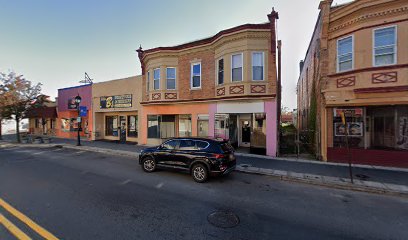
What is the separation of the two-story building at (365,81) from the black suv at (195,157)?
684cm

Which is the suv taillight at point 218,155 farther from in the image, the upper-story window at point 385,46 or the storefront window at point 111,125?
the storefront window at point 111,125

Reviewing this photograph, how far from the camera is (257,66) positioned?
12.0m

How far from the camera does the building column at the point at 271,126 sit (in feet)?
38.2

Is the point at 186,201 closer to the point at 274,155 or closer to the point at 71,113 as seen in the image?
the point at 274,155

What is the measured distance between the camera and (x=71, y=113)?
76.0 feet

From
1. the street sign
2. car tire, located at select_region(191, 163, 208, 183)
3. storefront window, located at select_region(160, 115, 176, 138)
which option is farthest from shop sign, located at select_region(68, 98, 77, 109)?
car tire, located at select_region(191, 163, 208, 183)

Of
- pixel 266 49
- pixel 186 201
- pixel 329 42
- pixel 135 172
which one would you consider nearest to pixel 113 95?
pixel 135 172

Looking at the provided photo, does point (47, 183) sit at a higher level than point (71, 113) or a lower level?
lower

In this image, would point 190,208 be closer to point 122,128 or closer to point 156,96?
point 156,96

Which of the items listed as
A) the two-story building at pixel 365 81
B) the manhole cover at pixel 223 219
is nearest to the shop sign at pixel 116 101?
the manhole cover at pixel 223 219

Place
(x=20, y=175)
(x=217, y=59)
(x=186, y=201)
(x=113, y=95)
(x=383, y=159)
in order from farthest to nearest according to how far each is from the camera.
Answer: (x=113, y=95) → (x=217, y=59) → (x=383, y=159) → (x=20, y=175) → (x=186, y=201)

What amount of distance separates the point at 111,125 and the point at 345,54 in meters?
21.3

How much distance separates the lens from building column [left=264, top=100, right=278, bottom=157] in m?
11.6

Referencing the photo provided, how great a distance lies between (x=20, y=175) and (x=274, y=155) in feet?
41.6
